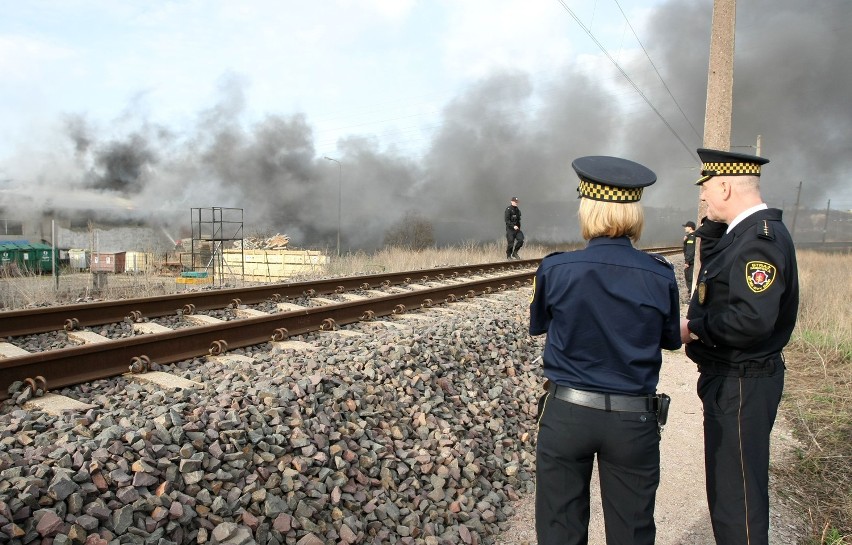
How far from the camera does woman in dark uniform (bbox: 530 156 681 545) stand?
2.07 metres

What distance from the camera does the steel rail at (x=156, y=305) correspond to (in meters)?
5.75

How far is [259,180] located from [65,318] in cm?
2480

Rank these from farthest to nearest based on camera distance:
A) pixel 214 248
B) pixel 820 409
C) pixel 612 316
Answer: pixel 214 248
pixel 820 409
pixel 612 316

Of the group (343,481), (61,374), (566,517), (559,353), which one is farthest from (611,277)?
(61,374)

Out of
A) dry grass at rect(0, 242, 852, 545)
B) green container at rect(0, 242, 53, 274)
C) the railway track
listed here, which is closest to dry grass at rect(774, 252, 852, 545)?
dry grass at rect(0, 242, 852, 545)

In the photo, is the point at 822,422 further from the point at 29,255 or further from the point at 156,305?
the point at 29,255

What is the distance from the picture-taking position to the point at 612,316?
6.78 feet

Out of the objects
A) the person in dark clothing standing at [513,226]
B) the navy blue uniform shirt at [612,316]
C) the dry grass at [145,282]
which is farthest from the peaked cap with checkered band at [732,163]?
the person in dark clothing standing at [513,226]

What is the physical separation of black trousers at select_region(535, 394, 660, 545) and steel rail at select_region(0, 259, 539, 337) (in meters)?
5.39

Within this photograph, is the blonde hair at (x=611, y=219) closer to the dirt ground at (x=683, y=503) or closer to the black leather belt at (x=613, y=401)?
the black leather belt at (x=613, y=401)

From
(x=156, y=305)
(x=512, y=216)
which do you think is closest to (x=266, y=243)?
(x=512, y=216)

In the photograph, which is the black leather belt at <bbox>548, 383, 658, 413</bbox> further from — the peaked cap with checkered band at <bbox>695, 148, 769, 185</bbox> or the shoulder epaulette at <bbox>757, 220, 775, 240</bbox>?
the peaked cap with checkered band at <bbox>695, 148, 769, 185</bbox>

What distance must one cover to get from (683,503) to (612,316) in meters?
2.17

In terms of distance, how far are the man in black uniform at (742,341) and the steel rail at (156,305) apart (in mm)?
5770
